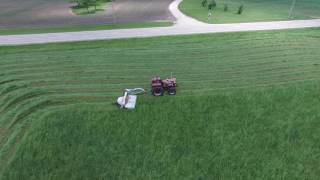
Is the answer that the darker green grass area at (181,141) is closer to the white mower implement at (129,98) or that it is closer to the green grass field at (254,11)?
the white mower implement at (129,98)

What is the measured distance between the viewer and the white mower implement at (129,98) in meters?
21.6

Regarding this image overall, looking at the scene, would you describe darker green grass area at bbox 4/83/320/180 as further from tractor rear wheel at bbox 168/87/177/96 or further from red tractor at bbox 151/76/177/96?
tractor rear wheel at bbox 168/87/177/96

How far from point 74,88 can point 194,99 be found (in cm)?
894

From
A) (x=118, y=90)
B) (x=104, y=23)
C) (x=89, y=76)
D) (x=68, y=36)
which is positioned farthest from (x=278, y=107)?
(x=104, y=23)

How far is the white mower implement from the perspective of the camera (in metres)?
21.6

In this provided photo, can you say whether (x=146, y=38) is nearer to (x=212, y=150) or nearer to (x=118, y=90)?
(x=118, y=90)

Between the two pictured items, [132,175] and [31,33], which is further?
[31,33]

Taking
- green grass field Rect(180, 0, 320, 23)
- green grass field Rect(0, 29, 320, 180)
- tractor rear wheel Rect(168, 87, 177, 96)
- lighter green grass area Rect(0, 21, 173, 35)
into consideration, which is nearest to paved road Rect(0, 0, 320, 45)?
lighter green grass area Rect(0, 21, 173, 35)

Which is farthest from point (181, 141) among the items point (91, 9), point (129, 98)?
point (91, 9)

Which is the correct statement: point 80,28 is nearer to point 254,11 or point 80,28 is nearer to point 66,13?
point 66,13

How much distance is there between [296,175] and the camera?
54.7ft

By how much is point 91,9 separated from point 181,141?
1487 inches

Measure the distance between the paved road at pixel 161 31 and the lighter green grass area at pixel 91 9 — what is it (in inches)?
444

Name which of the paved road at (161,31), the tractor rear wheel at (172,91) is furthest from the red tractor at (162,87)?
the paved road at (161,31)
